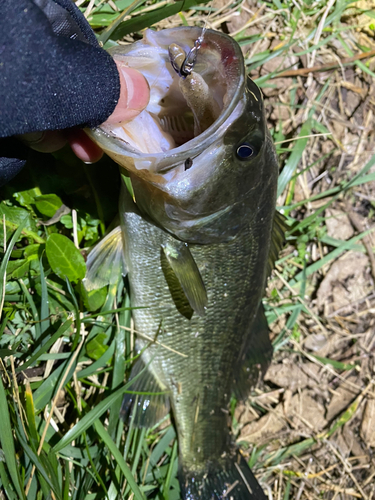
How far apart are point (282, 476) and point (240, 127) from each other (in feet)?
7.72

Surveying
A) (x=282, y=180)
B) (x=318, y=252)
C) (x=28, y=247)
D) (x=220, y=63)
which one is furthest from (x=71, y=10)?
(x=318, y=252)

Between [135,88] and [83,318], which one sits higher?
[135,88]

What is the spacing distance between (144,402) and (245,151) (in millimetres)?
1477

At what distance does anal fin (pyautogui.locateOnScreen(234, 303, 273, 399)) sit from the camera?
7.38ft

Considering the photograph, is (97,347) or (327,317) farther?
(327,317)

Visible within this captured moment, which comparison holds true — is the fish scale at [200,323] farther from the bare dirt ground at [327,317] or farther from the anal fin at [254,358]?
the bare dirt ground at [327,317]

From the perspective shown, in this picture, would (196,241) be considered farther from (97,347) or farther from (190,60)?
(97,347)

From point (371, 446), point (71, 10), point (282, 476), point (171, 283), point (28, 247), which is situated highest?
point (71, 10)

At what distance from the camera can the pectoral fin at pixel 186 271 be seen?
179cm

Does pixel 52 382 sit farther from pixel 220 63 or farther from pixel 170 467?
pixel 220 63

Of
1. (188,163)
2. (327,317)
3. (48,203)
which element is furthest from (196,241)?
(327,317)

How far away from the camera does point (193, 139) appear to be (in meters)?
1.35

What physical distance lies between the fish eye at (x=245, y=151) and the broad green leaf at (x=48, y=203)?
3.06 ft

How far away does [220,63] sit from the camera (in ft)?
4.60
